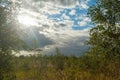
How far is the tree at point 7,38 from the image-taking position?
18250 mm

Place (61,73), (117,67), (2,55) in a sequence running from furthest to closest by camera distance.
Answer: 1. (117,67)
2. (2,55)
3. (61,73)

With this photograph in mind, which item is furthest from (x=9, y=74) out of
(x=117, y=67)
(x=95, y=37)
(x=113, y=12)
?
(x=113, y=12)

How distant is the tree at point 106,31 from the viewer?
84.9 ft

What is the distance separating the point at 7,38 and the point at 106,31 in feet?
36.4

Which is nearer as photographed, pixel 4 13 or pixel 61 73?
pixel 61 73

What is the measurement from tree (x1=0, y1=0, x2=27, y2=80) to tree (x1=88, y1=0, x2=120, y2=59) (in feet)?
32.3

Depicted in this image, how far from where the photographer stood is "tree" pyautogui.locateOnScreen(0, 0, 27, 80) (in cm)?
1825

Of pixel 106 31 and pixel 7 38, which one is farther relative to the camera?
pixel 106 31

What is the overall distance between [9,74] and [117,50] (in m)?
10.9

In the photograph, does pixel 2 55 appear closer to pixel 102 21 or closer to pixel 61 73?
pixel 61 73

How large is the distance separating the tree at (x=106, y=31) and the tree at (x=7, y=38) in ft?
32.3

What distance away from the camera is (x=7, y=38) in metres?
18.3

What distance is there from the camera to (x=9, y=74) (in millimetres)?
19266

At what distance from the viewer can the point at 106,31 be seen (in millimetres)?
26281
